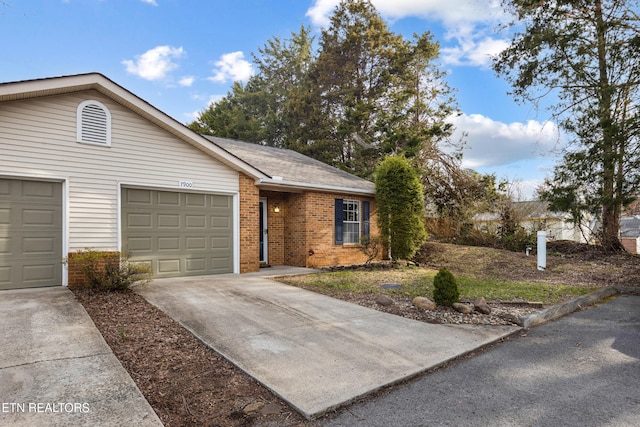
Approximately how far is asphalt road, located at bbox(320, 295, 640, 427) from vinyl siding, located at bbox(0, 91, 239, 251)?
6758mm

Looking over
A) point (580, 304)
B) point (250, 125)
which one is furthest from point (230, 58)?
point (580, 304)

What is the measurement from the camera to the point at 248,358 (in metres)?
3.87

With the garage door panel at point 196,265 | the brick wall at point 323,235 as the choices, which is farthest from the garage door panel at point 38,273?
the brick wall at point 323,235

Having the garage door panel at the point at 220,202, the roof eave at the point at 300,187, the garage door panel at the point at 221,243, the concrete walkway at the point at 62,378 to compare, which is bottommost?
the concrete walkway at the point at 62,378

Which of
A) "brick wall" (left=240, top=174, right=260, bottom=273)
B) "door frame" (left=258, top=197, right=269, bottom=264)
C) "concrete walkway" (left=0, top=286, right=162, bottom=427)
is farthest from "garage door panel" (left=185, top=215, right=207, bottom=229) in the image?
"concrete walkway" (left=0, top=286, right=162, bottom=427)

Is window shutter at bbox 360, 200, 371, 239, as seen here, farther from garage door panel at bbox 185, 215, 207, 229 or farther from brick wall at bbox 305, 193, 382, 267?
garage door panel at bbox 185, 215, 207, 229

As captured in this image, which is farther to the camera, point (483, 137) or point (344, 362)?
point (483, 137)

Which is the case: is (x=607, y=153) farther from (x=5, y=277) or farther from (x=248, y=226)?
(x=5, y=277)

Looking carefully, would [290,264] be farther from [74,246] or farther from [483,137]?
[483,137]

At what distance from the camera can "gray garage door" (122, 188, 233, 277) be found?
26.2 ft

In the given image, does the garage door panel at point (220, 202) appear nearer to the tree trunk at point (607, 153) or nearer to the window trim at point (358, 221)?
the window trim at point (358, 221)

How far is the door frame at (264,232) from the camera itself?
447 inches

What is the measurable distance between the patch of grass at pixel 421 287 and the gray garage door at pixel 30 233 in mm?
4775

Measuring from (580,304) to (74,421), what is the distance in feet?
26.1
